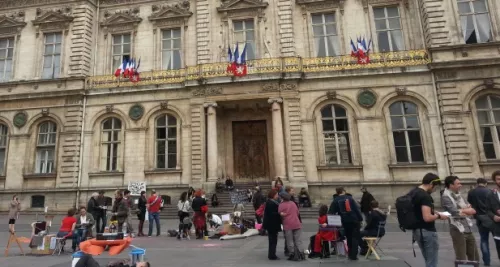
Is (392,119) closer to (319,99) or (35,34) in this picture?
(319,99)

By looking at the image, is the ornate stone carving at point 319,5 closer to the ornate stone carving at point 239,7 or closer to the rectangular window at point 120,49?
the ornate stone carving at point 239,7

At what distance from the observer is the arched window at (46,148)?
24672mm

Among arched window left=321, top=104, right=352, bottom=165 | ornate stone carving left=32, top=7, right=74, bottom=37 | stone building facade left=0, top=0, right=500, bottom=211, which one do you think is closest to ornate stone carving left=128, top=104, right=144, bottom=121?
stone building facade left=0, top=0, right=500, bottom=211

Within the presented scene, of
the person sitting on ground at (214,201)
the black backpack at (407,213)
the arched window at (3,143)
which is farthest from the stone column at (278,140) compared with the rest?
the arched window at (3,143)

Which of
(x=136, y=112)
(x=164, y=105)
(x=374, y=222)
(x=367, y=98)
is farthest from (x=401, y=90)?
(x=136, y=112)

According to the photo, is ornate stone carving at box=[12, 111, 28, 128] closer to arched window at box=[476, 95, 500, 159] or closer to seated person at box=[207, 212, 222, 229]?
seated person at box=[207, 212, 222, 229]

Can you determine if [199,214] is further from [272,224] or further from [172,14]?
[172,14]

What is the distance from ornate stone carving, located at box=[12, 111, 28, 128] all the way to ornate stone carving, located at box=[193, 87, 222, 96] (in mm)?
12952

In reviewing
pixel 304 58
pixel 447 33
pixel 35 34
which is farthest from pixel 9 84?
pixel 447 33

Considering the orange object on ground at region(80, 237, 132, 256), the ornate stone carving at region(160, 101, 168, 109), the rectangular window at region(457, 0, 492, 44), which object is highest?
the rectangular window at region(457, 0, 492, 44)

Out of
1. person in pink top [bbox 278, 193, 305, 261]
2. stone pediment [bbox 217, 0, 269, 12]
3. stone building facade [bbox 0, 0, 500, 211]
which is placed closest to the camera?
person in pink top [bbox 278, 193, 305, 261]

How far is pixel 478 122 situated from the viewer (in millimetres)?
20406

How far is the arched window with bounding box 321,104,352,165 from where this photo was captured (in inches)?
869

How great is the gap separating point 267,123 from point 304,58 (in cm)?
525
